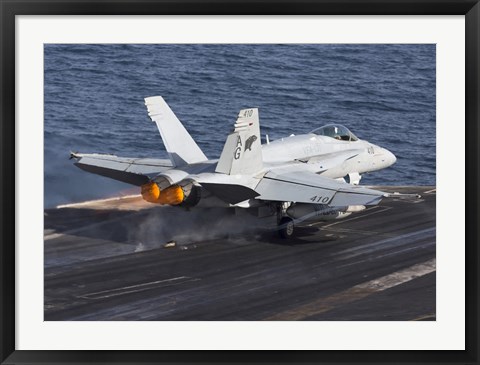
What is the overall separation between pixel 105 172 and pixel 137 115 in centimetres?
1912

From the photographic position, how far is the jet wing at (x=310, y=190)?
30969mm

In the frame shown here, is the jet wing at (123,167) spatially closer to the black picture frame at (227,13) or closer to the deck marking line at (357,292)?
the deck marking line at (357,292)

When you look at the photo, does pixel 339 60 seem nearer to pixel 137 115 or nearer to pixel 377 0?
pixel 137 115

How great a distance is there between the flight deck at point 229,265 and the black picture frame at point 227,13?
731 cm

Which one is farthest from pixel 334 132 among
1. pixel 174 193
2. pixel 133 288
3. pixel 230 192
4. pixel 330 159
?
pixel 133 288

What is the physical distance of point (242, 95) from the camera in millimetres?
57188

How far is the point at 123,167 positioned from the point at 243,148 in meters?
5.87

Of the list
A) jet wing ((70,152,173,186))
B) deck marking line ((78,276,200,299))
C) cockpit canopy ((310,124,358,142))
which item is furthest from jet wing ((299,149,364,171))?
deck marking line ((78,276,200,299))

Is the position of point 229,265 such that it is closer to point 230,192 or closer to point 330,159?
point 230,192

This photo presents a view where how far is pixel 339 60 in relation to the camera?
58656 mm

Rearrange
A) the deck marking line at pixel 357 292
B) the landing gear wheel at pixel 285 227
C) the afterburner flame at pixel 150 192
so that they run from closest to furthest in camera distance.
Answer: the deck marking line at pixel 357 292
the afterburner flame at pixel 150 192
the landing gear wheel at pixel 285 227

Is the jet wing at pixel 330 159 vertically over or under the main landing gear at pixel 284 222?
over

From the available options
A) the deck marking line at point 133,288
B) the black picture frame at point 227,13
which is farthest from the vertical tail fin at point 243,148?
the black picture frame at point 227,13

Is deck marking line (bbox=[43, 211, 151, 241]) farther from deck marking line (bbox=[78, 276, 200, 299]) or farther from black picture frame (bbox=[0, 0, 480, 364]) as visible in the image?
black picture frame (bbox=[0, 0, 480, 364])
